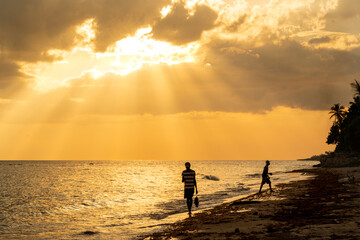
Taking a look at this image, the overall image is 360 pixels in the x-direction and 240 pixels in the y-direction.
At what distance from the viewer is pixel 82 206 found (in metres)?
28.2

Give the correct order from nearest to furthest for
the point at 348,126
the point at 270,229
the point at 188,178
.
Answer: the point at 270,229
the point at 188,178
the point at 348,126

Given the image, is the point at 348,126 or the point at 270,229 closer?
the point at 270,229

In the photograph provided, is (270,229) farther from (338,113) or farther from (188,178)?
(338,113)

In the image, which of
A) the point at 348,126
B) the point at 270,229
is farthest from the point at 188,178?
the point at 348,126

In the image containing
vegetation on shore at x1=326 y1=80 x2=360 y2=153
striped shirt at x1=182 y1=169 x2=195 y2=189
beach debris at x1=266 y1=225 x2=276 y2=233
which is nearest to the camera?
beach debris at x1=266 y1=225 x2=276 y2=233

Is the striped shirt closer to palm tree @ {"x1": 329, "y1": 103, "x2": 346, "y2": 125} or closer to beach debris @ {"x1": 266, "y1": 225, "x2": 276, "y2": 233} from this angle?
beach debris @ {"x1": 266, "y1": 225, "x2": 276, "y2": 233}

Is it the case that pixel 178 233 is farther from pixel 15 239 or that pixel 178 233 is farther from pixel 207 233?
pixel 15 239

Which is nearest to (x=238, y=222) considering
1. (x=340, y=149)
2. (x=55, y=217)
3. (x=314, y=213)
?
(x=314, y=213)

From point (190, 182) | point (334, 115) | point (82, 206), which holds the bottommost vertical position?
point (82, 206)

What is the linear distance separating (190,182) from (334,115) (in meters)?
94.9

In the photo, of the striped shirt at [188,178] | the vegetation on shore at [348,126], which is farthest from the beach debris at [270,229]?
the vegetation on shore at [348,126]

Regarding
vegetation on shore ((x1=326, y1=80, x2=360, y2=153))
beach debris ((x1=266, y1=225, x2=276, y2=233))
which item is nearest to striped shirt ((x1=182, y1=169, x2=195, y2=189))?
beach debris ((x1=266, y1=225, x2=276, y2=233))

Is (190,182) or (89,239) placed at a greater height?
(190,182)

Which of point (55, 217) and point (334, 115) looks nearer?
point (55, 217)
